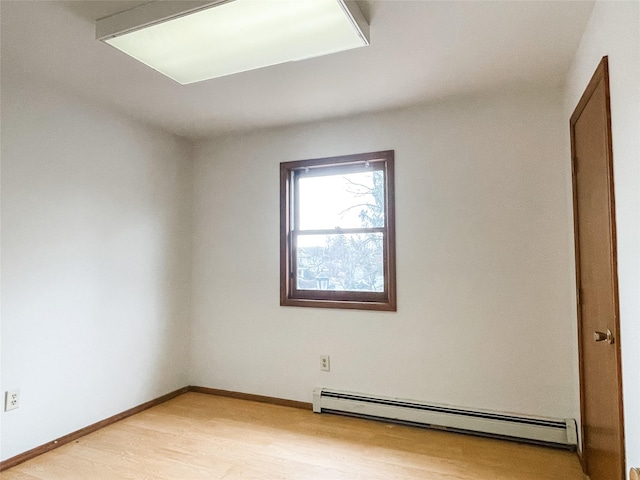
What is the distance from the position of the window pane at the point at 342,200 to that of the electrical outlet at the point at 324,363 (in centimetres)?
108

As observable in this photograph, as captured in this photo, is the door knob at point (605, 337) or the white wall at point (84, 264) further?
the white wall at point (84, 264)

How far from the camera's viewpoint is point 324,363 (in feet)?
10.7

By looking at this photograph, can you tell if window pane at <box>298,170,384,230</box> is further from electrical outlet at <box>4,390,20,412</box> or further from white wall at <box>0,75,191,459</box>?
electrical outlet at <box>4,390,20,412</box>

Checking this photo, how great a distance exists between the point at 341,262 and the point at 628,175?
84.6 inches

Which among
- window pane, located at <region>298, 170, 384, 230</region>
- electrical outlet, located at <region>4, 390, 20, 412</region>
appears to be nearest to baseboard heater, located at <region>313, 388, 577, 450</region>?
window pane, located at <region>298, 170, 384, 230</region>

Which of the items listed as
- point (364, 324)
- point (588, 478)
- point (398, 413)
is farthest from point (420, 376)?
point (588, 478)

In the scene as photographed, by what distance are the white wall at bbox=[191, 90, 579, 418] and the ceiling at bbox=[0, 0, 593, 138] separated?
24 cm

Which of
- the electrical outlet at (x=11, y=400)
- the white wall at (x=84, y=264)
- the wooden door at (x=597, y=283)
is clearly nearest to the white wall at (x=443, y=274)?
the wooden door at (x=597, y=283)

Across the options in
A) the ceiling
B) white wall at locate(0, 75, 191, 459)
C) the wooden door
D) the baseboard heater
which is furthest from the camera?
the baseboard heater

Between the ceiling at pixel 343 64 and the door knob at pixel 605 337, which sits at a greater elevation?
the ceiling at pixel 343 64

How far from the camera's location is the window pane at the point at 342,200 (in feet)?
10.6

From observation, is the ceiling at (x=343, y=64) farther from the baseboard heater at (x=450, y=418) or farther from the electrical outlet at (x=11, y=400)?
the baseboard heater at (x=450, y=418)

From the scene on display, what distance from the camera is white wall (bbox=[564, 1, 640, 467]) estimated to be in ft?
4.50

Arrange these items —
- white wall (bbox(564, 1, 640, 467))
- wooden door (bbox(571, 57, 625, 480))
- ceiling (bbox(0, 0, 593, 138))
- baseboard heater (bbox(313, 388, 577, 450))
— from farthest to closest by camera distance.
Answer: baseboard heater (bbox(313, 388, 577, 450)) < ceiling (bbox(0, 0, 593, 138)) < wooden door (bbox(571, 57, 625, 480)) < white wall (bbox(564, 1, 640, 467))
